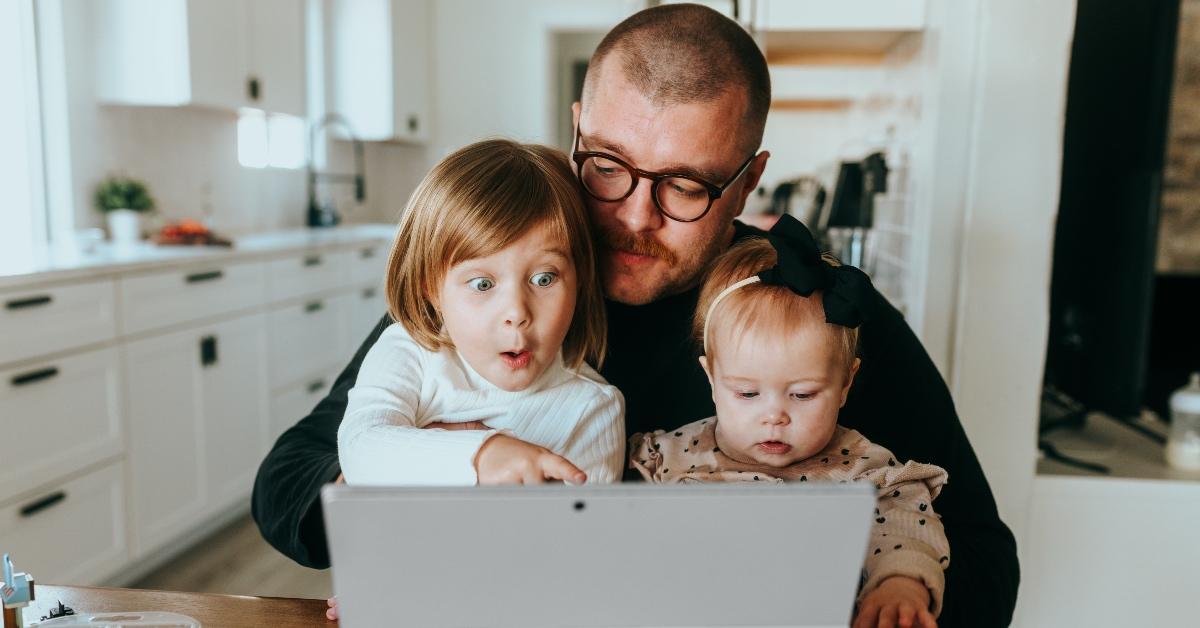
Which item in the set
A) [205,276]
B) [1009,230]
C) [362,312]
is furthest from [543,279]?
[362,312]

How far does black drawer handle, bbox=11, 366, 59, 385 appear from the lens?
2150mm

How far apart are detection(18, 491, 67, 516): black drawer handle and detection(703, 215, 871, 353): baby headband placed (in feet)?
6.66

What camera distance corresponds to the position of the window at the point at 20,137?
115 inches

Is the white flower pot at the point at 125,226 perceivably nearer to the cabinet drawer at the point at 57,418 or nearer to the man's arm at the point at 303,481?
the cabinet drawer at the point at 57,418

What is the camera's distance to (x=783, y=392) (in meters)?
Answer: 1.04

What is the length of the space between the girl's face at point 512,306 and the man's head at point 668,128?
0.20 meters

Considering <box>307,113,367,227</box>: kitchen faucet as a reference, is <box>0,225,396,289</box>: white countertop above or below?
below

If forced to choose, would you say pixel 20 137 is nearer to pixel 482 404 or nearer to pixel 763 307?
pixel 482 404

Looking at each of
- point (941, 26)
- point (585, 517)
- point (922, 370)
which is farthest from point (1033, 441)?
point (585, 517)

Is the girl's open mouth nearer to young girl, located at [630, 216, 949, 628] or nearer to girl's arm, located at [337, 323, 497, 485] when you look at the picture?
girl's arm, located at [337, 323, 497, 485]

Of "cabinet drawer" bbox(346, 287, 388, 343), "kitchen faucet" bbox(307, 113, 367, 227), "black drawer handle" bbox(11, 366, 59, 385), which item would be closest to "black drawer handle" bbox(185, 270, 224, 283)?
"black drawer handle" bbox(11, 366, 59, 385)

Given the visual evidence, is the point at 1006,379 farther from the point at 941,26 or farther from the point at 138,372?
the point at 138,372

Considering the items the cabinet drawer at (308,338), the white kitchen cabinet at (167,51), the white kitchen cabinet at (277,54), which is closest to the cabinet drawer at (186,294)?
the cabinet drawer at (308,338)

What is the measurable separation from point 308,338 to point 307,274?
275 millimetres
